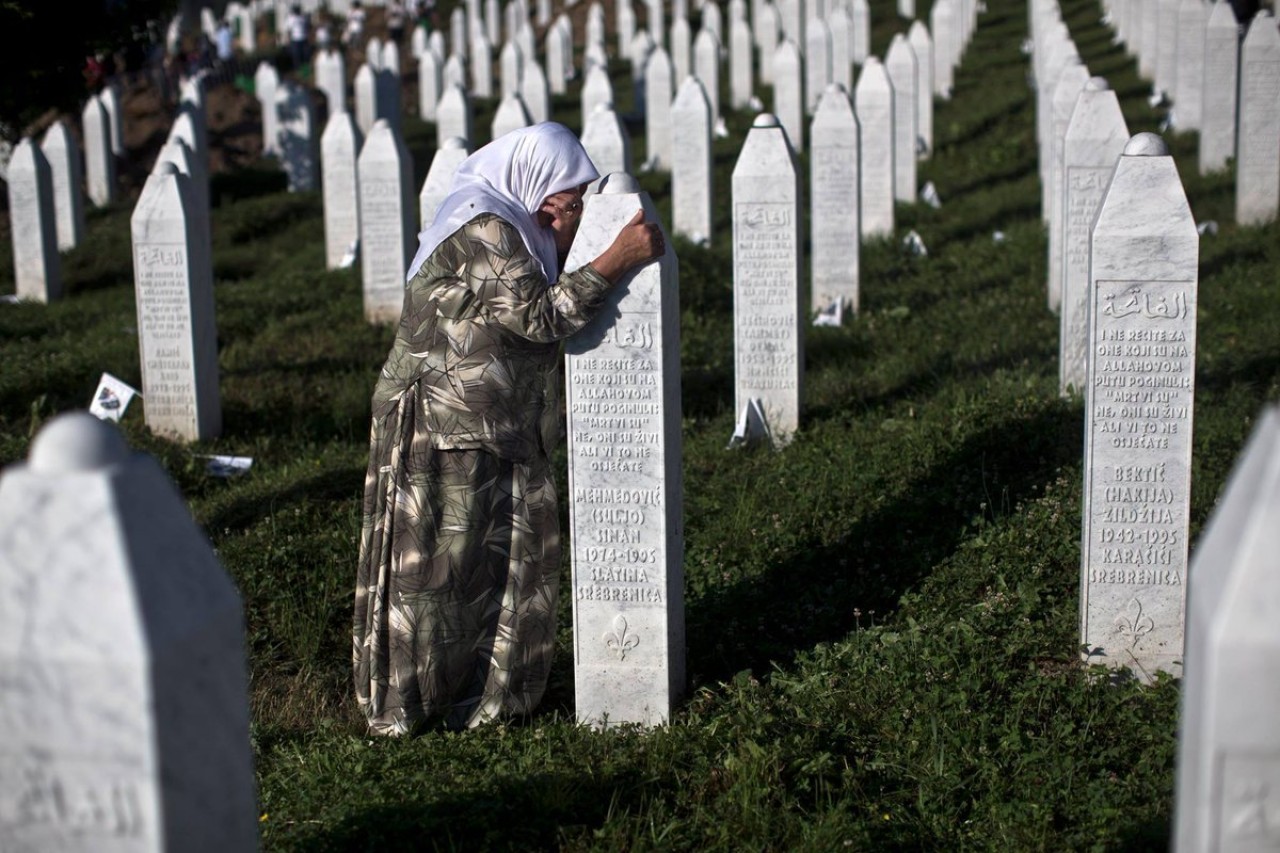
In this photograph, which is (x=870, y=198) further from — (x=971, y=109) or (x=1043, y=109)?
(x=971, y=109)

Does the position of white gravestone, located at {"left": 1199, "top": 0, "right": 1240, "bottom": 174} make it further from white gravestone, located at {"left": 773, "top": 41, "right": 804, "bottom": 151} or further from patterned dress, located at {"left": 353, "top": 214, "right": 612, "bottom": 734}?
patterned dress, located at {"left": 353, "top": 214, "right": 612, "bottom": 734}

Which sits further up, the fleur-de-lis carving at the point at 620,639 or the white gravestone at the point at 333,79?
the white gravestone at the point at 333,79

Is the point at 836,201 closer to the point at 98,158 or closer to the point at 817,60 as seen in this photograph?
the point at 98,158

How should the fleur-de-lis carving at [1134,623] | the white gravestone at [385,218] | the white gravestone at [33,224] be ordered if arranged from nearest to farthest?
1. the fleur-de-lis carving at [1134,623]
2. the white gravestone at [385,218]
3. the white gravestone at [33,224]

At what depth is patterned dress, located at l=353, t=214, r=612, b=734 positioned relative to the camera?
4992mm

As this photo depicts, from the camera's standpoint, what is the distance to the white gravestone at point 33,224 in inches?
519

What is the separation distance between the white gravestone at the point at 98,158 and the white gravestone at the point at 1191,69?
44.1 feet

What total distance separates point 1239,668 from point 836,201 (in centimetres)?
970

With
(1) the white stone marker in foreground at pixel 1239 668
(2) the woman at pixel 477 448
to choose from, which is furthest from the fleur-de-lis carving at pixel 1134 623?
(1) the white stone marker in foreground at pixel 1239 668

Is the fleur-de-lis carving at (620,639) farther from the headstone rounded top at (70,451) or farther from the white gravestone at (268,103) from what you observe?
the white gravestone at (268,103)

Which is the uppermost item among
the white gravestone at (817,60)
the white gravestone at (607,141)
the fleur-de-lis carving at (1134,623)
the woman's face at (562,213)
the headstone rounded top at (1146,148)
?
the white gravestone at (817,60)

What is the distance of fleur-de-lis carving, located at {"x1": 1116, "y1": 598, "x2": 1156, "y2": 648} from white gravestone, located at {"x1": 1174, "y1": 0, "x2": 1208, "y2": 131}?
1477 centimetres

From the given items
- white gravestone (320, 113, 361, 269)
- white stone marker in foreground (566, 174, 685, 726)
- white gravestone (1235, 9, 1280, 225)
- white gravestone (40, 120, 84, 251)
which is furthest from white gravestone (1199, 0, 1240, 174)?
white stone marker in foreground (566, 174, 685, 726)

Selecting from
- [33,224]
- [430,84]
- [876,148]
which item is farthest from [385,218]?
[430,84]
